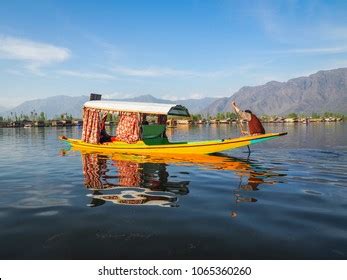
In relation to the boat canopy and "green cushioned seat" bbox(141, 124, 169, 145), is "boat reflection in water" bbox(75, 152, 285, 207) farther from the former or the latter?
the boat canopy

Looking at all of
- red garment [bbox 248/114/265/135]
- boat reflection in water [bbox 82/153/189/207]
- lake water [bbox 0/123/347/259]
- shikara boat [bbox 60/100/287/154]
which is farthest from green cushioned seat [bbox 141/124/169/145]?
lake water [bbox 0/123/347/259]

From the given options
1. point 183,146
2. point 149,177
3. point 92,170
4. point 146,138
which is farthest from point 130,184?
point 146,138

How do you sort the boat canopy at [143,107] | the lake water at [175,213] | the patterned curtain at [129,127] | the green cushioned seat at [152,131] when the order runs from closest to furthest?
the lake water at [175,213] → the boat canopy at [143,107] → the patterned curtain at [129,127] → the green cushioned seat at [152,131]

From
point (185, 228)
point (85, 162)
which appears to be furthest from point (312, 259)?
point (85, 162)

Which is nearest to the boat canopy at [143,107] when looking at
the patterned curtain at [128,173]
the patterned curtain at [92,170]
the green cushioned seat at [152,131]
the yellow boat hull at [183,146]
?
the green cushioned seat at [152,131]

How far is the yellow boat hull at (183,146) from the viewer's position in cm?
2144

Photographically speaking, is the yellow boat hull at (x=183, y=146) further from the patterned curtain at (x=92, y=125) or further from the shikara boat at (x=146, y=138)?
the patterned curtain at (x=92, y=125)

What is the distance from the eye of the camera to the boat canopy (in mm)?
23062

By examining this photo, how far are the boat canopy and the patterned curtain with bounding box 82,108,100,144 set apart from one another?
0.57 m

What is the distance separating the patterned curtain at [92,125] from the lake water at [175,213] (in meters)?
9.24

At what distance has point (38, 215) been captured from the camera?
9.70m

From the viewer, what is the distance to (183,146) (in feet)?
75.7
